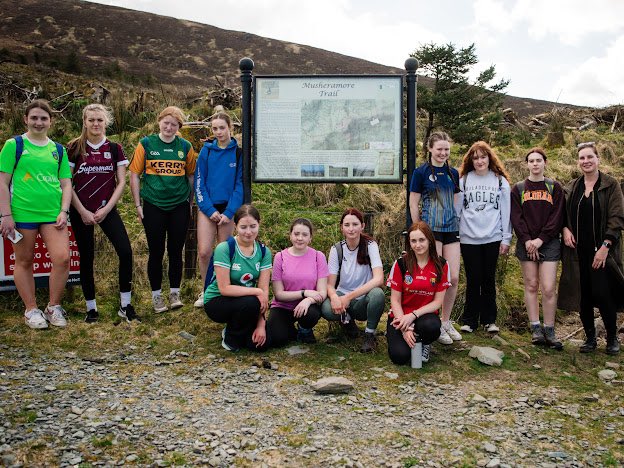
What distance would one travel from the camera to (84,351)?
469cm

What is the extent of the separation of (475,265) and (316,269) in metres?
1.61

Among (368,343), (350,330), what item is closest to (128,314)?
(350,330)

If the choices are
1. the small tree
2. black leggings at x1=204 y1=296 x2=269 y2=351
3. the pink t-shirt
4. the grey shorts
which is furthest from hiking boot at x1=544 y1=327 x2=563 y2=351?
the small tree

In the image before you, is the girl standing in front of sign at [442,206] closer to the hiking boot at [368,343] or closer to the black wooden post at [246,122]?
the hiking boot at [368,343]

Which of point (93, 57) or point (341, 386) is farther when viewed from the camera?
point (93, 57)

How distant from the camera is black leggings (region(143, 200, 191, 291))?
537 centimetres

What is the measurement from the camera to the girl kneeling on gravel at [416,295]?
4543 mm

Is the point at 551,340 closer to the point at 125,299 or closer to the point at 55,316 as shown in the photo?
the point at 125,299

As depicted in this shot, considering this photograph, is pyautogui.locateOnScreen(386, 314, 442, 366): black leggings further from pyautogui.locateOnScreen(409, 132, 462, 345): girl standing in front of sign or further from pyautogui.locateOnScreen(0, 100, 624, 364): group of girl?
pyautogui.locateOnScreen(409, 132, 462, 345): girl standing in front of sign

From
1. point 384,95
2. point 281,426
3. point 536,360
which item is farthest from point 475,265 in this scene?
point 281,426

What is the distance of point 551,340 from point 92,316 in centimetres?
447

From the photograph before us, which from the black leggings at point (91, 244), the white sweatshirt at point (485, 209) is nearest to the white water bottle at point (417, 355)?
the white sweatshirt at point (485, 209)

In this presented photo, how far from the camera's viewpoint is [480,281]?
539cm

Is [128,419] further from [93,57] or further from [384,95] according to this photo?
[93,57]
